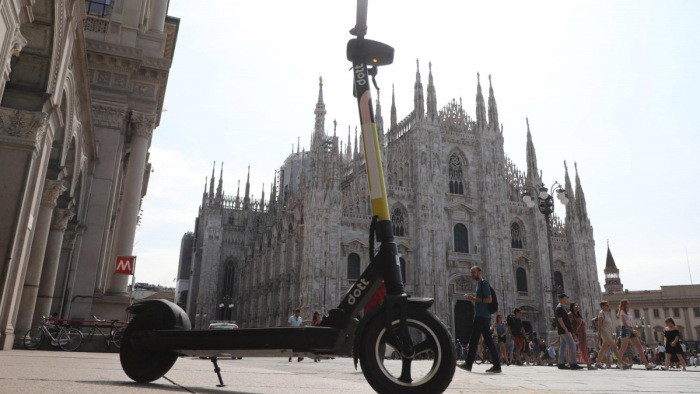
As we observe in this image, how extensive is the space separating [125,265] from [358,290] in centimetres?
1187

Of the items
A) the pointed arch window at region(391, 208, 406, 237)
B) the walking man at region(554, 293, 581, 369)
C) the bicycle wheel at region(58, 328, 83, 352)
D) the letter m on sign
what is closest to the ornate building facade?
the letter m on sign

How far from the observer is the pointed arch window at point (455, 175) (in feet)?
130

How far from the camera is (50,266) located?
37.7 ft

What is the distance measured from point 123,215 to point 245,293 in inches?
1370

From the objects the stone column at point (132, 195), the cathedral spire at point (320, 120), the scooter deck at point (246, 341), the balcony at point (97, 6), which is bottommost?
the scooter deck at point (246, 341)

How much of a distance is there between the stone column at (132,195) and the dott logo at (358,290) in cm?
1265

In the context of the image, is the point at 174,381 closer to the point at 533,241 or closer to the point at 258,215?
the point at 533,241

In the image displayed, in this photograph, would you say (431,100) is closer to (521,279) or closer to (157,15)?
(521,279)

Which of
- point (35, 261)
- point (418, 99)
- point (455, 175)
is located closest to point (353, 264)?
point (455, 175)

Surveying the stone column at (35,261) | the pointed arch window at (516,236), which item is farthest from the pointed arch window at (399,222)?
the stone column at (35,261)

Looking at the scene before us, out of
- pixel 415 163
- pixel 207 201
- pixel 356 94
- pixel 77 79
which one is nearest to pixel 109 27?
pixel 77 79

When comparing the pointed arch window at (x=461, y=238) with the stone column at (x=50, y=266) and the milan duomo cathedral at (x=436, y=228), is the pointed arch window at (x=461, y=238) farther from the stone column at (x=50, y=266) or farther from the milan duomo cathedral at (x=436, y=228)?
the stone column at (x=50, y=266)

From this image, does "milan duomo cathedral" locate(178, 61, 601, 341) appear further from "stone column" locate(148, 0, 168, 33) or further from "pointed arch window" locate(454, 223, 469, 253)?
"stone column" locate(148, 0, 168, 33)

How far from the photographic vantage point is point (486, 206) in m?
38.5
